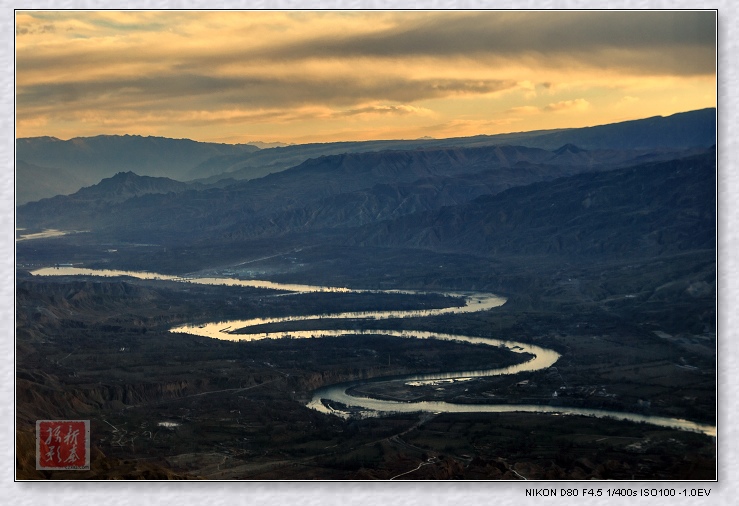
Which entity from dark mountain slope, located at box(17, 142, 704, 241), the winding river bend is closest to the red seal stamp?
the winding river bend

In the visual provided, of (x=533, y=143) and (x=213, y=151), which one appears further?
(x=533, y=143)

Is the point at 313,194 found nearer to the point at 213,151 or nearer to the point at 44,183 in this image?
the point at 44,183

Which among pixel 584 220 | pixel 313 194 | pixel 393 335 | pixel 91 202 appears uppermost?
pixel 313 194

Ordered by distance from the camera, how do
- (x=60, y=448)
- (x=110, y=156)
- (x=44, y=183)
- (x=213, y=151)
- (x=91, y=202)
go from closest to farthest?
1. (x=60, y=448)
2. (x=213, y=151)
3. (x=110, y=156)
4. (x=44, y=183)
5. (x=91, y=202)

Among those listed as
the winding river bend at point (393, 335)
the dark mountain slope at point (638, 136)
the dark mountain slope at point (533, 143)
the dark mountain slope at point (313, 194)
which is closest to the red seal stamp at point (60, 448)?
the winding river bend at point (393, 335)

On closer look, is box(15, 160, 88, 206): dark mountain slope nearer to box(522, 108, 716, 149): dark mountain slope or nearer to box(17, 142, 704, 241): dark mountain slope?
box(17, 142, 704, 241): dark mountain slope

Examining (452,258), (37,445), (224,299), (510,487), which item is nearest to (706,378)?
(510,487)

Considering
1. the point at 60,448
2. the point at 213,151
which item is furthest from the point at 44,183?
the point at 60,448

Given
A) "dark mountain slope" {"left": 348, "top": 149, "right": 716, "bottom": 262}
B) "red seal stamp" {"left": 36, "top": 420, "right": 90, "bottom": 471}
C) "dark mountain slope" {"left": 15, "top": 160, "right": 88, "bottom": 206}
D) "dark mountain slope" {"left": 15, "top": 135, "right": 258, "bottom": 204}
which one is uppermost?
"dark mountain slope" {"left": 15, "top": 135, "right": 258, "bottom": 204}
